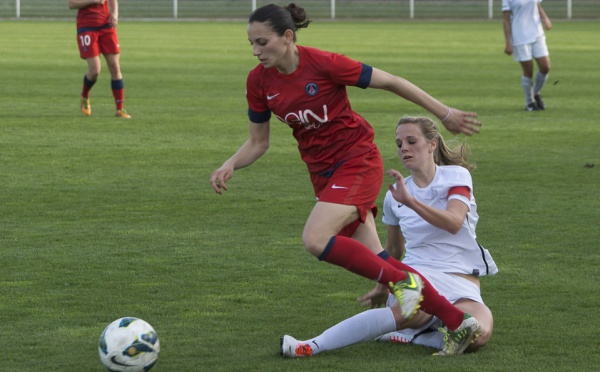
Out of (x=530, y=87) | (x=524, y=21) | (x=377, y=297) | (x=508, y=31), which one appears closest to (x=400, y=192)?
(x=377, y=297)

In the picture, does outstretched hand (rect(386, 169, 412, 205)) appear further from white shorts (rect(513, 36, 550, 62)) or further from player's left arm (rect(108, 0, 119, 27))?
white shorts (rect(513, 36, 550, 62))

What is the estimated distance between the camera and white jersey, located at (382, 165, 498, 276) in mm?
5578

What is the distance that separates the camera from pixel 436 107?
548cm

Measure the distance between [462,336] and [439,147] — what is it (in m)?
1.02

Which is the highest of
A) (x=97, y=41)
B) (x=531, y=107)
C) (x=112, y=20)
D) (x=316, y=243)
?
(x=112, y=20)

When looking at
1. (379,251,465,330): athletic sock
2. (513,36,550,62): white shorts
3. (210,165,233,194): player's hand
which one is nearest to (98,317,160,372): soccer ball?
(210,165,233,194): player's hand

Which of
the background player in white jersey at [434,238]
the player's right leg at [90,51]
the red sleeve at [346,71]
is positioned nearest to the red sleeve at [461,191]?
the background player in white jersey at [434,238]

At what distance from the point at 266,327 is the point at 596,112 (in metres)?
11.2

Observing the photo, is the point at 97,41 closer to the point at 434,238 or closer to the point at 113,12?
the point at 113,12

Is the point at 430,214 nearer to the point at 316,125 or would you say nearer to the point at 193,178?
the point at 316,125

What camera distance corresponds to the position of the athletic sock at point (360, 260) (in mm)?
5199

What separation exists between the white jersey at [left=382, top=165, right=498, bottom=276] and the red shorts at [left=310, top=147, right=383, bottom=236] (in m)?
0.15

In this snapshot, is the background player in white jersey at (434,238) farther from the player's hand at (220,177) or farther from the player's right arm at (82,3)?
the player's right arm at (82,3)

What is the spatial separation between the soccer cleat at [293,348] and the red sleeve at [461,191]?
3.24 feet
